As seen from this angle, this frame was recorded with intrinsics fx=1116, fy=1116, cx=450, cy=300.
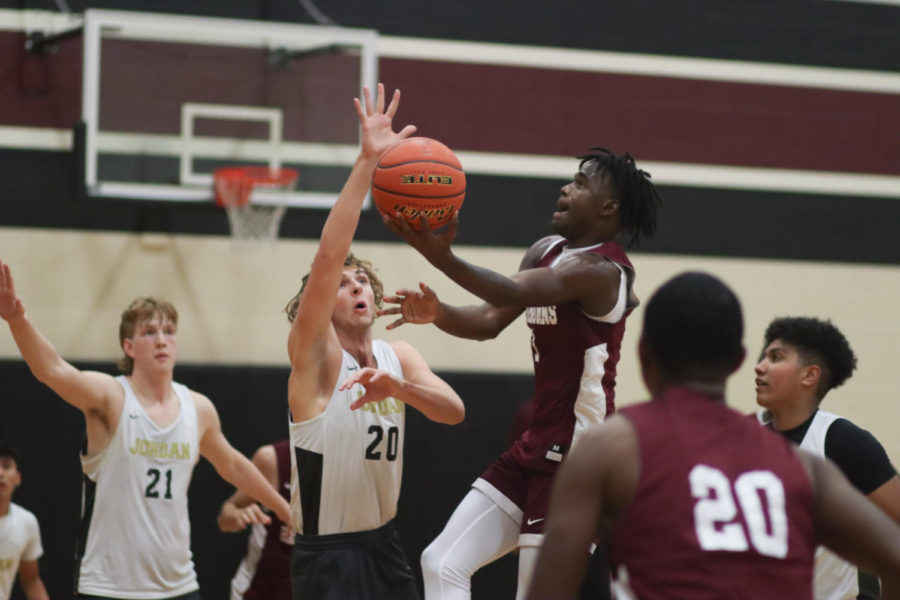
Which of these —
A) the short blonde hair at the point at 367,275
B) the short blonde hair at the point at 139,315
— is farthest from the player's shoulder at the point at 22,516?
the short blonde hair at the point at 367,275

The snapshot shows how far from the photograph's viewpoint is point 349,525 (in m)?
4.54

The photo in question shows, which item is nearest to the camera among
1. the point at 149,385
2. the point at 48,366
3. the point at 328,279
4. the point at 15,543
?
the point at 328,279

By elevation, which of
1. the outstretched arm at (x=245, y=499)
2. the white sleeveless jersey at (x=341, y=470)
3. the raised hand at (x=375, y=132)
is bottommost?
the outstretched arm at (x=245, y=499)

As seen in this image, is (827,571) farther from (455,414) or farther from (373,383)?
(373,383)

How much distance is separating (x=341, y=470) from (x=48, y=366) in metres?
1.84

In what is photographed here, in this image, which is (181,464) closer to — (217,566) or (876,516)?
(217,566)

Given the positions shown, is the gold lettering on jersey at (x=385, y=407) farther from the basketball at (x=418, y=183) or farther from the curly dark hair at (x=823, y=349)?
the curly dark hair at (x=823, y=349)

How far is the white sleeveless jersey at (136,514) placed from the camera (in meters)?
5.64

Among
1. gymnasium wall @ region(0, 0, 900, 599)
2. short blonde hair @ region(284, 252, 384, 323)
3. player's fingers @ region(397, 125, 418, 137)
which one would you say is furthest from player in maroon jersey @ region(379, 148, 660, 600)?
gymnasium wall @ region(0, 0, 900, 599)

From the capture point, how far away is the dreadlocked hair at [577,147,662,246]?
15.7 feet

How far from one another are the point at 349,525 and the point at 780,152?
7.12 meters

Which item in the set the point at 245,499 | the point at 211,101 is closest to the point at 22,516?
the point at 245,499

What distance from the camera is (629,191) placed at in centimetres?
478

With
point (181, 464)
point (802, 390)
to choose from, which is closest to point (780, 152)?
point (802, 390)
